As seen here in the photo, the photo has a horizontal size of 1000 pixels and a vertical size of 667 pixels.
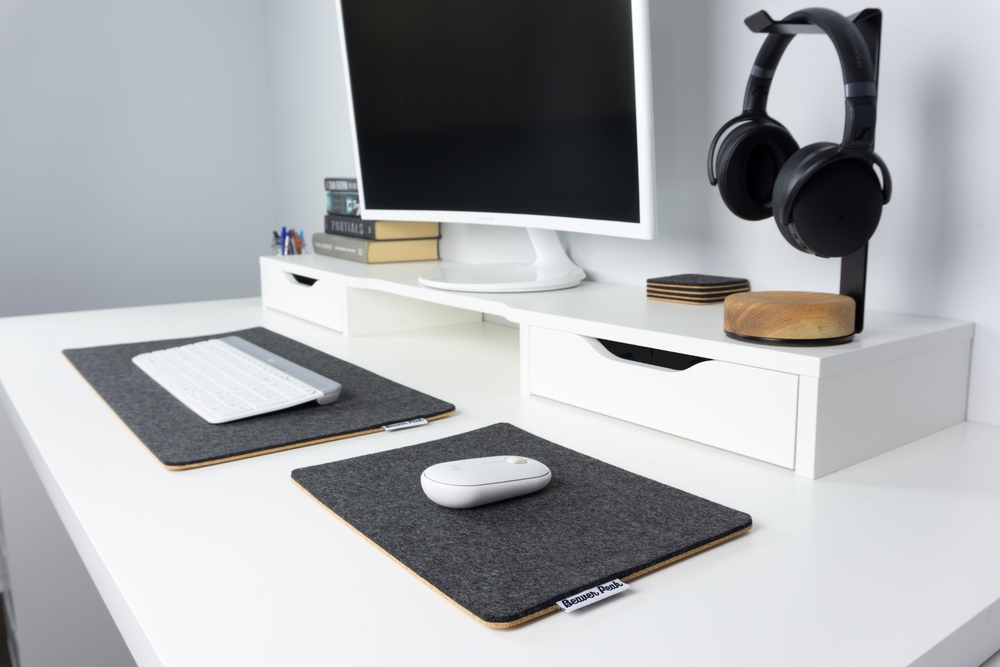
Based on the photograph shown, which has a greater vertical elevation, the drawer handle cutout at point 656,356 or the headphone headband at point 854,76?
the headphone headband at point 854,76

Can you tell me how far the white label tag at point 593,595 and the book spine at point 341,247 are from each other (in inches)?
42.8

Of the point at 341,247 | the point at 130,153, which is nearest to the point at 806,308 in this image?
the point at 341,247

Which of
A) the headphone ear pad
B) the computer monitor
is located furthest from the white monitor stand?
the headphone ear pad

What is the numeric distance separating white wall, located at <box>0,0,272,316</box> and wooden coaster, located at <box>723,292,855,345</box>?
83.0 inches

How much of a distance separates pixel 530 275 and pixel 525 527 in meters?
0.65

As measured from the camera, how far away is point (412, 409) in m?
0.86

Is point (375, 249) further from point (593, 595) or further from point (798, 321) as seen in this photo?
point (593, 595)

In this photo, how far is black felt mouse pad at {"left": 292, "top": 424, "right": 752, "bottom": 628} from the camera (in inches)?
18.7

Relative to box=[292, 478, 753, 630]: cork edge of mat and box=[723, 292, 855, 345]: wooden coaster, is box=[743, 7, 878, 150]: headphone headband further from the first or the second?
box=[292, 478, 753, 630]: cork edge of mat

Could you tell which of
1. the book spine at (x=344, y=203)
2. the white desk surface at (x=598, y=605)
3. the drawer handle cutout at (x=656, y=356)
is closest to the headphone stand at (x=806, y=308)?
the white desk surface at (x=598, y=605)

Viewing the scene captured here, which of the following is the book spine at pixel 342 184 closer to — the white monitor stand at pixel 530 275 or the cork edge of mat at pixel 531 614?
the white monitor stand at pixel 530 275

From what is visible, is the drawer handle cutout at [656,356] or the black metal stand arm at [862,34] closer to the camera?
the black metal stand arm at [862,34]

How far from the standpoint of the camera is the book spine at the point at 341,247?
1.49m

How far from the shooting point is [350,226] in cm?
157
